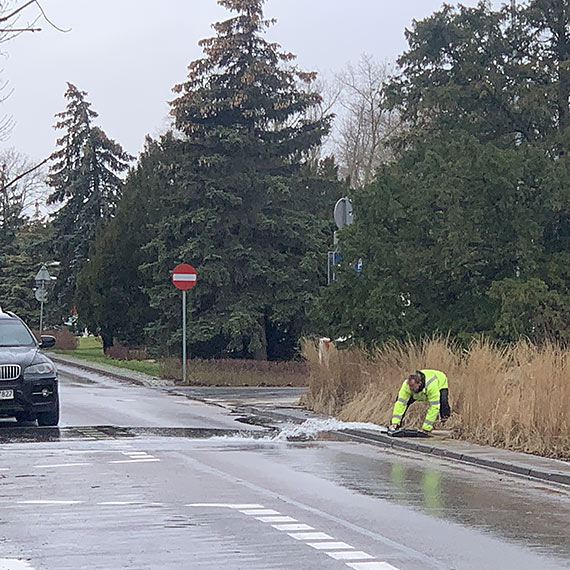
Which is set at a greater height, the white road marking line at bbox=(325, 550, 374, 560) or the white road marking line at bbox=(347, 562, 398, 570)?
the white road marking line at bbox=(325, 550, 374, 560)

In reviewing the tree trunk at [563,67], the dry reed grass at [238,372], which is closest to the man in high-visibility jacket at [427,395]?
the dry reed grass at [238,372]

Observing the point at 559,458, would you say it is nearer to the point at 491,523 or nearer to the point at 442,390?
the point at 442,390

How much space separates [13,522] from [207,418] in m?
11.7

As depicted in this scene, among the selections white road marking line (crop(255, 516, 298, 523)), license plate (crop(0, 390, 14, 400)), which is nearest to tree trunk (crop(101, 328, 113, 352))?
license plate (crop(0, 390, 14, 400))

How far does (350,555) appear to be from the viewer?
28.7ft

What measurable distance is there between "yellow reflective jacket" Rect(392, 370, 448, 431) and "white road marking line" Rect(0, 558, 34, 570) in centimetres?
1015

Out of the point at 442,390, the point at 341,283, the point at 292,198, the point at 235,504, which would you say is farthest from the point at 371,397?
the point at 292,198

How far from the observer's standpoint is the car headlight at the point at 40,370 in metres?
19.5

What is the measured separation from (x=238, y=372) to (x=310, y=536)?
23.7 meters

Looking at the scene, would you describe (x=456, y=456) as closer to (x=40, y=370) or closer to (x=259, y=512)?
(x=259, y=512)

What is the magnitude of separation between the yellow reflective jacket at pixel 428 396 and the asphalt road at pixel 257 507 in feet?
2.92

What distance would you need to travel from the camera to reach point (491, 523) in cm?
1041

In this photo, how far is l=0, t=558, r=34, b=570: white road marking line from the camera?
8297 mm

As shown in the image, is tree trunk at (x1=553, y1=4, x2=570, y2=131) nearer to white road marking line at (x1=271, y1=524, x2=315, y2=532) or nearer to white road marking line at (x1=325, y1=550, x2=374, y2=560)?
white road marking line at (x1=271, y1=524, x2=315, y2=532)
